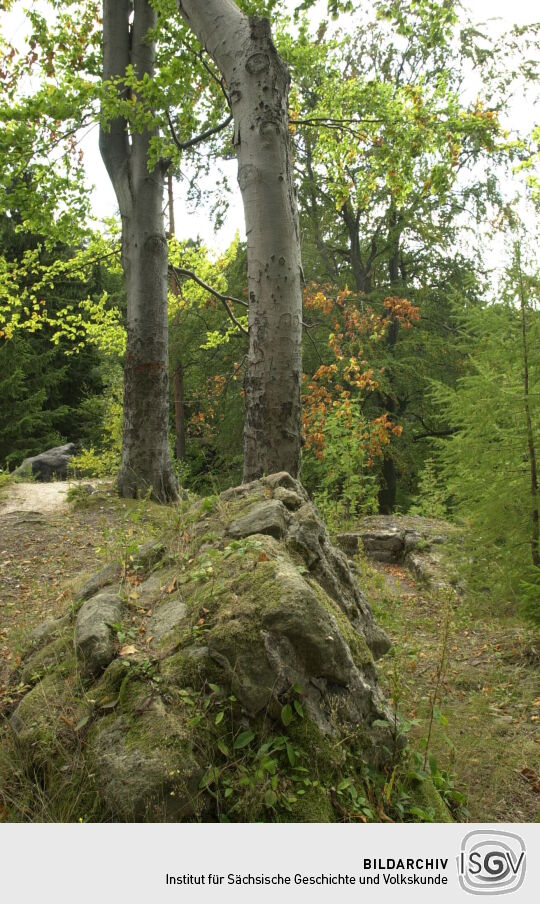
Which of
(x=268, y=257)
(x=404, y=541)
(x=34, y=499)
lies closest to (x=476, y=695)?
(x=268, y=257)

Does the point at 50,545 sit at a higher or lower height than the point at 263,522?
lower

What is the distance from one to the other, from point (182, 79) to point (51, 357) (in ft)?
53.9

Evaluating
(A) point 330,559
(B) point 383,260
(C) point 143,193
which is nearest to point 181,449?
(B) point 383,260

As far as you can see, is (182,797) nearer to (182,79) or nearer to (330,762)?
(330,762)

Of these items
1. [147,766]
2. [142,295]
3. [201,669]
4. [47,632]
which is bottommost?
[147,766]

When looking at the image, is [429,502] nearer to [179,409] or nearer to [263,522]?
[263,522]

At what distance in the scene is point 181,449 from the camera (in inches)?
782

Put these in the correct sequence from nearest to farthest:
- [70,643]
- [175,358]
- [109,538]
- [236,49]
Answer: [70,643] → [236,49] → [109,538] → [175,358]

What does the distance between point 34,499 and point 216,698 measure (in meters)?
8.59

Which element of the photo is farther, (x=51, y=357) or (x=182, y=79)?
(x=51, y=357)

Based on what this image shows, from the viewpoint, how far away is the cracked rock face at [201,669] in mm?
2330

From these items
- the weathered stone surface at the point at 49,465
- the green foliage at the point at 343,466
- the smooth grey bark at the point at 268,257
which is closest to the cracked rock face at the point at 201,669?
the smooth grey bark at the point at 268,257

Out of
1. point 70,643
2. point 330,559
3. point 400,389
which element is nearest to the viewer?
point 70,643
